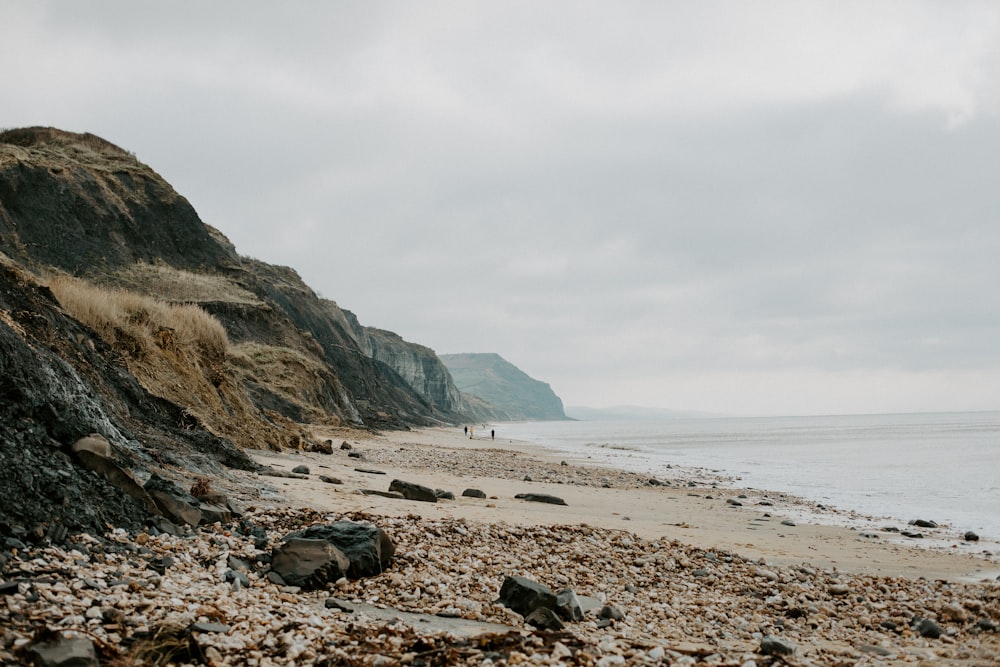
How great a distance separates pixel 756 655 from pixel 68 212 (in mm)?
39619

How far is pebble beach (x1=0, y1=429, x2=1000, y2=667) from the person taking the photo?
4344 mm

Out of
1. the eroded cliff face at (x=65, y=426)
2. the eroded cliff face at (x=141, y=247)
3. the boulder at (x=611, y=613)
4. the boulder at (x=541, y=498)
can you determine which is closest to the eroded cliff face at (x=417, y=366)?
the eroded cliff face at (x=141, y=247)

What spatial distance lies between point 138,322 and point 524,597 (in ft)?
46.0

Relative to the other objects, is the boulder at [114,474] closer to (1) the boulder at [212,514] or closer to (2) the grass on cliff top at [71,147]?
(1) the boulder at [212,514]

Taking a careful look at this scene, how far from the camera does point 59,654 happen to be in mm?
3646

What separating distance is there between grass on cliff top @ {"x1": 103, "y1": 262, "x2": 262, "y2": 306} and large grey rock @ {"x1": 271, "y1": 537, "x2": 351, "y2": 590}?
29.2 meters

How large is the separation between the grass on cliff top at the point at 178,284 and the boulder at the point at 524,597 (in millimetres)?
30506

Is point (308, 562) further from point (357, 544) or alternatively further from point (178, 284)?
point (178, 284)

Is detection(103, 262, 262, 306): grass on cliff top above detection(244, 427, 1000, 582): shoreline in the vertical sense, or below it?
above

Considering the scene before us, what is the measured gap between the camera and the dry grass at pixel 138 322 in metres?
14.3

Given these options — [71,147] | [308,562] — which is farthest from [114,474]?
[71,147]

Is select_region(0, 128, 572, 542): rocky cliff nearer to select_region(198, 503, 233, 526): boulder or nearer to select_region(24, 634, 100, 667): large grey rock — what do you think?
select_region(198, 503, 233, 526): boulder

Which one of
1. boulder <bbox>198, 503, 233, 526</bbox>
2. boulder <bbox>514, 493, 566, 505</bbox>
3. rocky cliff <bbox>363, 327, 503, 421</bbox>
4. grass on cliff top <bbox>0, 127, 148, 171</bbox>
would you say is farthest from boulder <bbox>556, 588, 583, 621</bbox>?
rocky cliff <bbox>363, 327, 503, 421</bbox>

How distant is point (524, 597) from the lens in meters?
5.70
